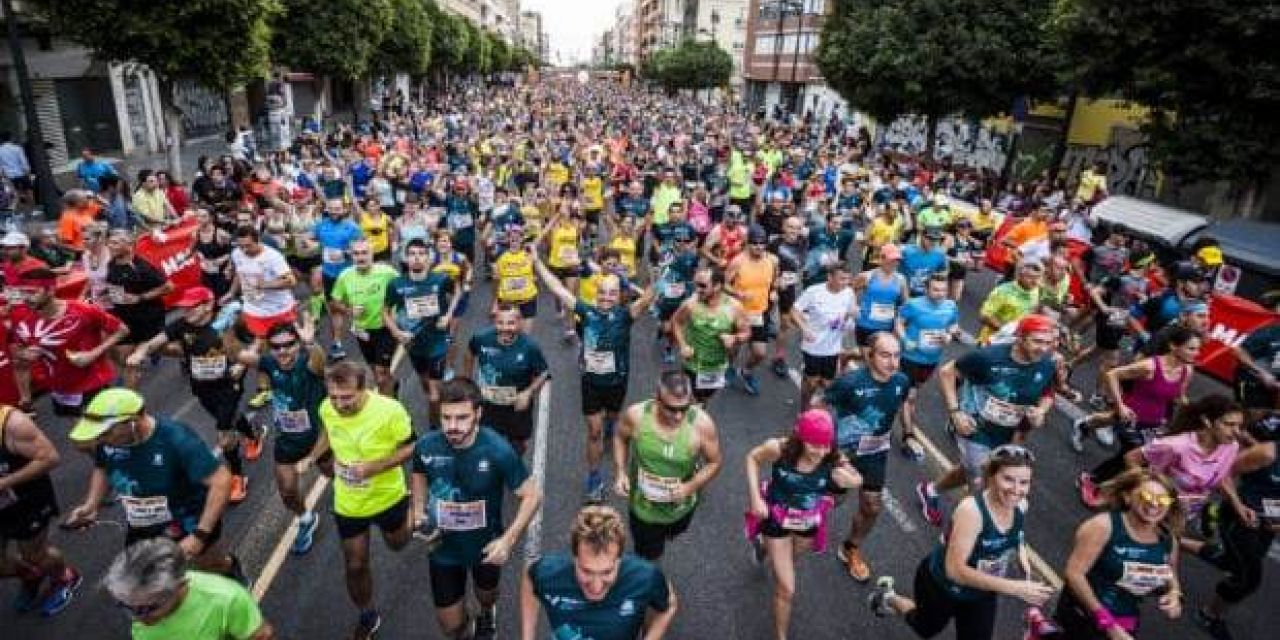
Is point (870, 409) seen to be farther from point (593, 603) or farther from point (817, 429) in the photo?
point (593, 603)

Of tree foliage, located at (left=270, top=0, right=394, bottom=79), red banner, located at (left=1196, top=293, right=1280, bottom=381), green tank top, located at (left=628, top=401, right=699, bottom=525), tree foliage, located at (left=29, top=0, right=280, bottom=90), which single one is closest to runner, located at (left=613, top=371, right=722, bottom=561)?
green tank top, located at (left=628, top=401, right=699, bottom=525)

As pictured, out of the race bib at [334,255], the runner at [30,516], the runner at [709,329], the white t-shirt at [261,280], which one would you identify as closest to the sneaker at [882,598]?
the runner at [709,329]

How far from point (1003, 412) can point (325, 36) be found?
28.6 metres

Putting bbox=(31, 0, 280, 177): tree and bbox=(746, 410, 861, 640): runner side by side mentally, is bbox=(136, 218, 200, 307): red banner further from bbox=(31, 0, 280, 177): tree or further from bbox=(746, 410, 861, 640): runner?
bbox=(31, 0, 280, 177): tree

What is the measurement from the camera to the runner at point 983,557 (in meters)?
3.75

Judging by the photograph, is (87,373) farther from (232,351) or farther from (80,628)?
(80,628)

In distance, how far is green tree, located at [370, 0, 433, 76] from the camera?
37531mm

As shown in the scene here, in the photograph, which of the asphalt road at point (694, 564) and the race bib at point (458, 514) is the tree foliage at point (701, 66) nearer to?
the asphalt road at point (694, 564)

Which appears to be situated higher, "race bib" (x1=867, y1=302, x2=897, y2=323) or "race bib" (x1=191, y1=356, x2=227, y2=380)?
"race bib" (x1=867, y1=302, x2=897, y2=323)

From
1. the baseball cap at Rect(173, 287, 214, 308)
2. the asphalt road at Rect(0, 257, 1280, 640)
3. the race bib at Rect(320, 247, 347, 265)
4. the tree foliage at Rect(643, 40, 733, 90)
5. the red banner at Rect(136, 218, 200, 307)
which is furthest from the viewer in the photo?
the tree foliage at Rect(643, 40, 733, 90)

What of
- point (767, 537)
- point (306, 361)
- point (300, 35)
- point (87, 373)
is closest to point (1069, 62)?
point (767, 537)

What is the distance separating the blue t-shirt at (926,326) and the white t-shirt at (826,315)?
574 millimetres

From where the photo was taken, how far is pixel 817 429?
4242mm

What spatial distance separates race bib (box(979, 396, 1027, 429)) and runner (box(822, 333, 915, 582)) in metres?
0.77
